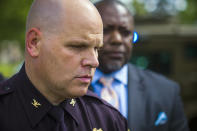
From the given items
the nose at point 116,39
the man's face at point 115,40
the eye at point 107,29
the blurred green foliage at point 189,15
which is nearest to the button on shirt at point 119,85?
the man's face at point 115,40

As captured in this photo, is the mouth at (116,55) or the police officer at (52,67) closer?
the police officer at (52,67)

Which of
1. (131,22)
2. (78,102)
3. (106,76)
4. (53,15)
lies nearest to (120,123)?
(78,102)

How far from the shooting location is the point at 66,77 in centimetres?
171

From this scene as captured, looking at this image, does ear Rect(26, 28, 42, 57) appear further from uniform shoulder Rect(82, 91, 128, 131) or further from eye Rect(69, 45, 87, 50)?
uniform shoulder Rect(82, 91, 128, 131)

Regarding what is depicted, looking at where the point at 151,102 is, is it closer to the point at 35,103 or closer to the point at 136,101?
the point at 136,101

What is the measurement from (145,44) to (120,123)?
535 centimetres

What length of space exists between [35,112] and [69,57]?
40 centimetres

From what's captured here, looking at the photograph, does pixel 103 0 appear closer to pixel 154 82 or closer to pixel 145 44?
pixel 154 82

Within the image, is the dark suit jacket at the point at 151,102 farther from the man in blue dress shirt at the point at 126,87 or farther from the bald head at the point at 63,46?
the bald head at the point at 63,46

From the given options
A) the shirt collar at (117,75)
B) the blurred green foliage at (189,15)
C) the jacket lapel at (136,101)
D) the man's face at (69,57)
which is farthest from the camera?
the blurred green foliage at (189,15)

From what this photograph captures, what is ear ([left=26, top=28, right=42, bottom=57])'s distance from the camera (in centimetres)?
173

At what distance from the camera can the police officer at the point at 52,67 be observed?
5.52 ft

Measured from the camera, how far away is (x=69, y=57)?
1691 millimetres

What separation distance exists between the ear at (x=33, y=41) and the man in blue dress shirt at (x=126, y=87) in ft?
4.45
